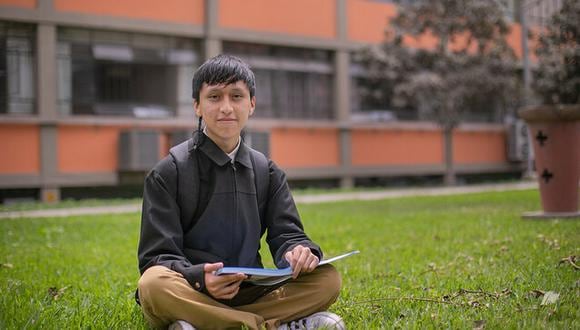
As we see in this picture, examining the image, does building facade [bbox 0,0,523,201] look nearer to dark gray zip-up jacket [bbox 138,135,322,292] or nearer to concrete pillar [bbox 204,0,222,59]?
concrete pillar [bbox 204,0,222,59]

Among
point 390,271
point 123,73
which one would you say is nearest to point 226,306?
point 390,271

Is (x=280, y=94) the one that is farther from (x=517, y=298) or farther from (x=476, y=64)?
(x=517, y=298)

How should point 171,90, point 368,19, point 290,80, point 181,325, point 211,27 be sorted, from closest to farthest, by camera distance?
1. point 181,325
2. point 171,90
3. point 211,27
4. point 290,80
5. point 368,19

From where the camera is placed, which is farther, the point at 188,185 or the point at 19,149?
the point at 19,149

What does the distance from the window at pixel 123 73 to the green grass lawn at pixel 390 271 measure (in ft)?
22.8

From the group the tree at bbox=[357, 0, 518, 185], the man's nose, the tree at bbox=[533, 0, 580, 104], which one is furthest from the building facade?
the man's nose

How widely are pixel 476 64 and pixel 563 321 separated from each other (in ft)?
57.8

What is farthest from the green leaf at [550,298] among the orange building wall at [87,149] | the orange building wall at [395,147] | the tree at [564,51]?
the orange building wall at [395,147]

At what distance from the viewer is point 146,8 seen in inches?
701

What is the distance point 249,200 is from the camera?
3303 mm

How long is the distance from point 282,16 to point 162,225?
17.6 m

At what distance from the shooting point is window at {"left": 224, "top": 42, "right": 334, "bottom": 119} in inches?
778

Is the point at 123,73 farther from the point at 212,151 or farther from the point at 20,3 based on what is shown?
the point at 212,151

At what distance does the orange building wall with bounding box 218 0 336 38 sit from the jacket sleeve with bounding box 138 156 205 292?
16.2m
